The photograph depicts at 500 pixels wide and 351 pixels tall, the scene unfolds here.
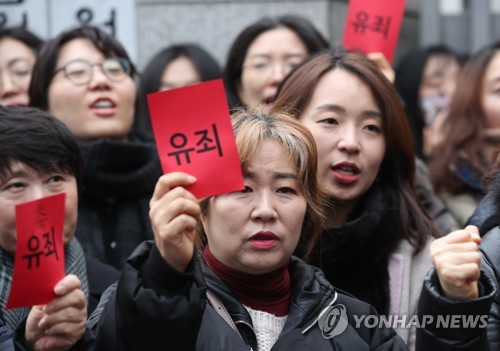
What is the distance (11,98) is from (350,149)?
215 centimetres

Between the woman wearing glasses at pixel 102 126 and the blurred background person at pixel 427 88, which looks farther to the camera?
the blurred background person at pixel 427 88

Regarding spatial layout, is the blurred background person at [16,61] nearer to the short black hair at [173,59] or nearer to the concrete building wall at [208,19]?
the short black hair at [173,59]

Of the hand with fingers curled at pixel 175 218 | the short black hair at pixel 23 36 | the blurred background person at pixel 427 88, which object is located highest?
the hand with fingers curled at pixel 175 218

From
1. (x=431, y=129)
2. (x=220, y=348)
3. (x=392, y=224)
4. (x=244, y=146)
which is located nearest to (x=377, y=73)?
(x=392, y=224)

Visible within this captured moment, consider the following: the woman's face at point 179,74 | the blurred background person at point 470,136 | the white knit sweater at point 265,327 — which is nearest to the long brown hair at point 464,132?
the blurred background person at point 470,136

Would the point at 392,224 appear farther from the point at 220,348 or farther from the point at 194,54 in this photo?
the point at 194,54

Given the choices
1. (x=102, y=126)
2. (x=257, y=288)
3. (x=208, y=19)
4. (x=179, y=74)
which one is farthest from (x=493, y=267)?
(x=208, y=19)

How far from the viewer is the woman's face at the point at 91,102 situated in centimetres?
609

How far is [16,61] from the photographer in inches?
264

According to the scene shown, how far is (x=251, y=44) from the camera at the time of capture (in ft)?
22.3

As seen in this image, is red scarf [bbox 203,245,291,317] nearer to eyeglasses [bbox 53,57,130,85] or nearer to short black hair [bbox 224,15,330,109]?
eyeglasses [bbox 53,57,130,85]
